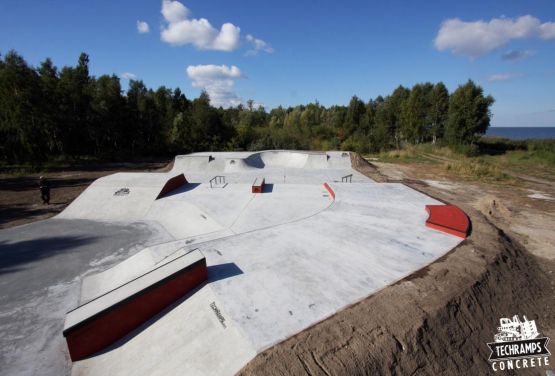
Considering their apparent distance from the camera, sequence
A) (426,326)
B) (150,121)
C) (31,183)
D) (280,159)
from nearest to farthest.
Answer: (426,326) < (31,183) < (280,159) < (150,121)

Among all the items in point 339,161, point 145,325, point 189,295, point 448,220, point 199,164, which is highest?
point 339,161

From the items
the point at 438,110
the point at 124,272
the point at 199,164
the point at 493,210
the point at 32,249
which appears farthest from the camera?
the point at 438,110

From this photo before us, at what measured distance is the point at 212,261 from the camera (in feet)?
20.2

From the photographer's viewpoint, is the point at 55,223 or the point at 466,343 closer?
the point at 466,343

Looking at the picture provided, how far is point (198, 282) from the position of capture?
17.6 feet

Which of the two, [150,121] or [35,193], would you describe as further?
[150,121]

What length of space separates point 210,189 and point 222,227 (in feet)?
16.0

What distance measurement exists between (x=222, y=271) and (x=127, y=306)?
1.86 m

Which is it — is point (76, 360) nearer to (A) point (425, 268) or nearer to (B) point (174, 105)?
(A) point (425, 268)

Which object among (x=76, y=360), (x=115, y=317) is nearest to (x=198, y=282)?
(x=115, y=317)

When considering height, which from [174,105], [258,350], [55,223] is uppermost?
[174,105]

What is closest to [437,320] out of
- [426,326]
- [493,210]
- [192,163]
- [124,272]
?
[426,326]

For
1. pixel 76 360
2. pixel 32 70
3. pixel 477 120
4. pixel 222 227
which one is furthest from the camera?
pixel 477 120

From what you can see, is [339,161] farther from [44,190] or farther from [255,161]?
[44,190]
